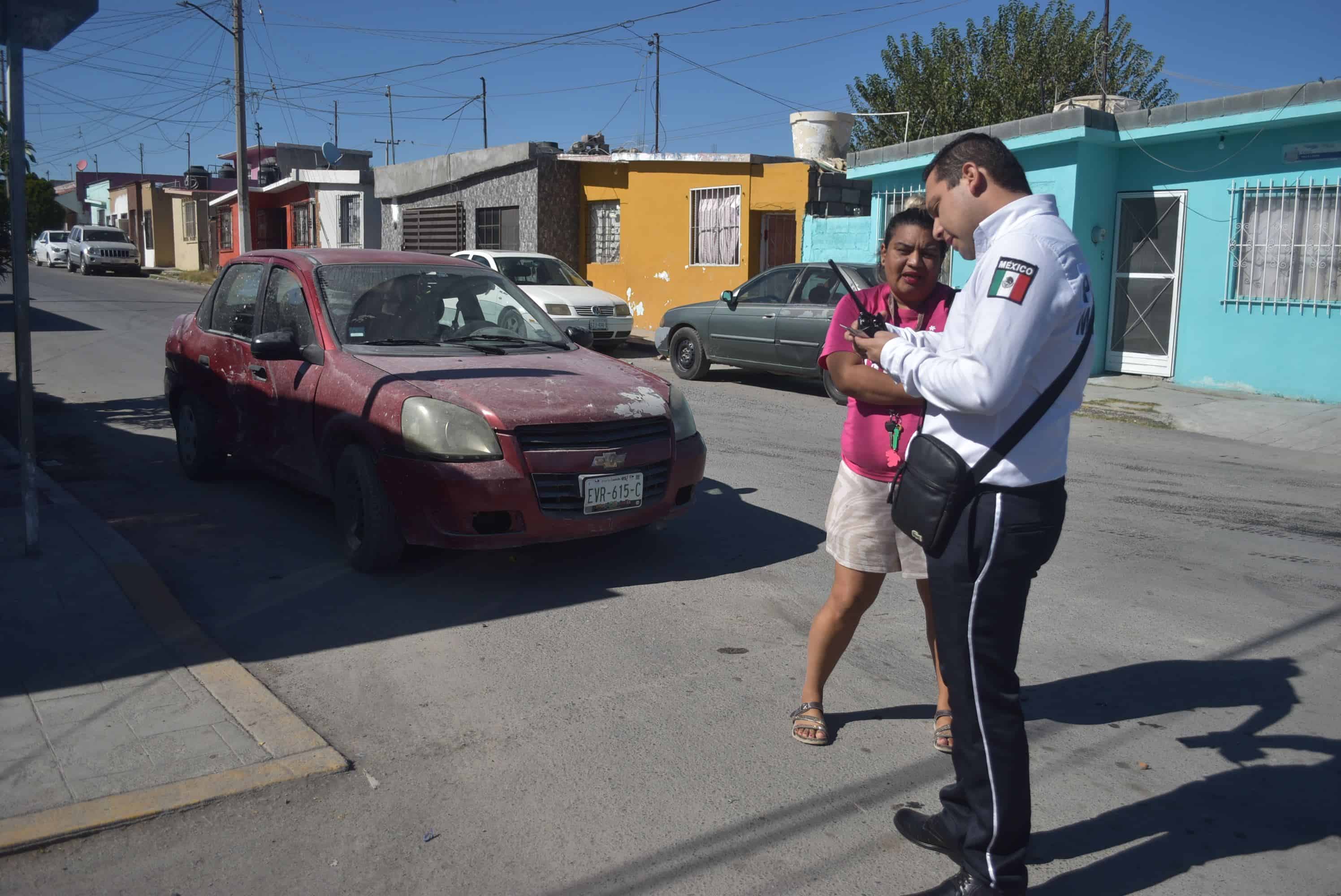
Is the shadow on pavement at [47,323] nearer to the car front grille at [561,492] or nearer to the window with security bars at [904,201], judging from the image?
the window with security bars at [904,201]

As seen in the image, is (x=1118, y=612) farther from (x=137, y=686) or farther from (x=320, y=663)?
(x=137, y=686)

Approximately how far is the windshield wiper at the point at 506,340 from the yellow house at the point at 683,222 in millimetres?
12579

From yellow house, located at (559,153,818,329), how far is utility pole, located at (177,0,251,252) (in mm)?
10289

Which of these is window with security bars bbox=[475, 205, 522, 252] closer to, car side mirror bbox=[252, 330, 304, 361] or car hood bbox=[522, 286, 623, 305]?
car hood bbox=[522, 286, 623, 305]

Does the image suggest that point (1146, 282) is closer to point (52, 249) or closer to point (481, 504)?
point (481, 504)

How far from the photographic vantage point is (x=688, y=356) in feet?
47.1

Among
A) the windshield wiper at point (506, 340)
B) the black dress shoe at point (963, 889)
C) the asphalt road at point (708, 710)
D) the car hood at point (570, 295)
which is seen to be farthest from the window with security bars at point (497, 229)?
the black dress shoe at point (963, 889)

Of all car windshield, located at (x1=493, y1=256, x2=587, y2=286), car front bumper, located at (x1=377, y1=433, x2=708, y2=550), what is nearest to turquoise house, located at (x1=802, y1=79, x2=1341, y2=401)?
car windshield, located at (x1=493, y1=256, x2=587, y2=286)

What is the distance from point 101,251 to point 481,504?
38.8 metres

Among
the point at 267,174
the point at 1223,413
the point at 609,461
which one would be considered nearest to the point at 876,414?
the point at 609,461

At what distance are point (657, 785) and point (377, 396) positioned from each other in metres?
2.70

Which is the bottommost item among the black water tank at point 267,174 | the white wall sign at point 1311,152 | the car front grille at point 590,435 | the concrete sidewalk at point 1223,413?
the concrete sidewalk at point 1223,413

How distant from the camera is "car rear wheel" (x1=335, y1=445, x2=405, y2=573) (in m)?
5.24

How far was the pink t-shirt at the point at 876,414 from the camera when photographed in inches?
138
